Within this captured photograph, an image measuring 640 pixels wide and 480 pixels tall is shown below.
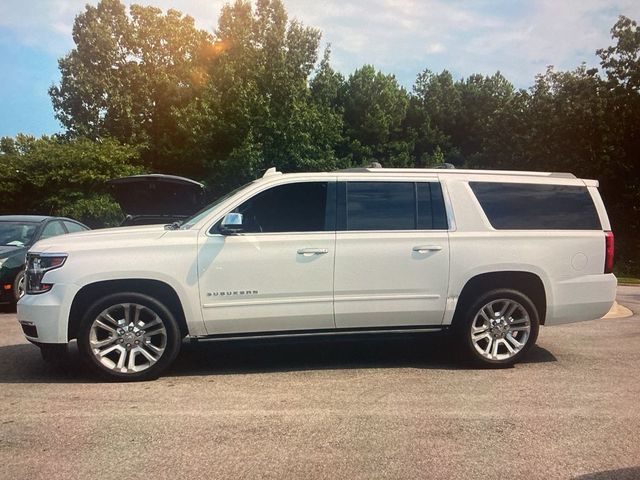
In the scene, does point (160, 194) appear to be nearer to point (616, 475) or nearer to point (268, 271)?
point (268, 271)

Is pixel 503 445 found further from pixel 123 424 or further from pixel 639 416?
A: pixel 123 424

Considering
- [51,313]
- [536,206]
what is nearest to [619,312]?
[536,206]

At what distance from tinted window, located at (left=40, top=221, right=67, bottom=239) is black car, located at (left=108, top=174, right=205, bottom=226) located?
1463 mm

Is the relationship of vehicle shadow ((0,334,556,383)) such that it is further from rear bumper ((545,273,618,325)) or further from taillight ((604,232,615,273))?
taillight ((604,232,615,273))

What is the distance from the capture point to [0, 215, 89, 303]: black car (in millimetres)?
9469

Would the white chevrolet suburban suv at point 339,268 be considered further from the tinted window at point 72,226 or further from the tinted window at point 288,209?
the tinted window at point 72,226

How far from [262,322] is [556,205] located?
10.8 feet

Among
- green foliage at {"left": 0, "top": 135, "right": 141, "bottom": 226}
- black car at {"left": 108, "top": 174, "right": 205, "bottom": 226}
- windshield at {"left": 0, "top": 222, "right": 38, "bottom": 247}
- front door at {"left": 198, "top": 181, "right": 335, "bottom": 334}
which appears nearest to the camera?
front door at {"left": 198, "top": 181, "right": 335, "bottom": 334}

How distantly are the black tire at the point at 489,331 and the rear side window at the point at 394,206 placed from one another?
859 millimetres

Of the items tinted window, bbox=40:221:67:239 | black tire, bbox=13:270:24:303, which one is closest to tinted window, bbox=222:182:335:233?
black tire, bbox=13:270:24:303

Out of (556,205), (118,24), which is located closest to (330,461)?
(556,205)

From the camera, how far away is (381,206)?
5789 mm

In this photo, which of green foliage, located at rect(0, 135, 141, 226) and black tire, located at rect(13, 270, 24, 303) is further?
green foliage, located at rect(0, 135, 141, 226)

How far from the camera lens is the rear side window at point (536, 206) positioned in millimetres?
5965
